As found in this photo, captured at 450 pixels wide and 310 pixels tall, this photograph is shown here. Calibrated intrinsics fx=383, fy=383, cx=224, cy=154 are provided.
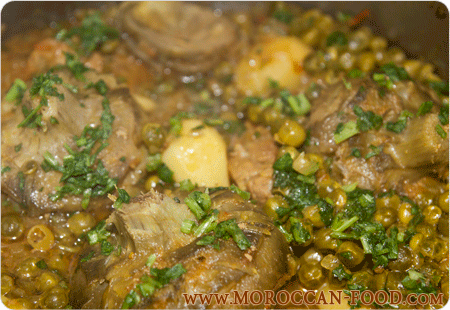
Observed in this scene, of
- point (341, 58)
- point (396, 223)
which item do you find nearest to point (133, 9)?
point (341, 58)

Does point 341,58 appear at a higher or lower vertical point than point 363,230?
higher

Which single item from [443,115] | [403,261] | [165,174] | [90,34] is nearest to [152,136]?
[165,174]

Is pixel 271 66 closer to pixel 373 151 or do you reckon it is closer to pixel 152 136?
pixel 373 151

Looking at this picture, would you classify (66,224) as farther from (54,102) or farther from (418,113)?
(418,113)

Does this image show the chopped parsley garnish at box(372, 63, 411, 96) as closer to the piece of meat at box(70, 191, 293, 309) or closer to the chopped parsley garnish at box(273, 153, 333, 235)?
the chopped parsley garnish at box(273, 153, 333, 235)

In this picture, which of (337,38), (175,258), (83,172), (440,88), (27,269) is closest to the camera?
(175,258)

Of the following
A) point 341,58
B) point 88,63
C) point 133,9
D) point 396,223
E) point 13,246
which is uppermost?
point 133,9

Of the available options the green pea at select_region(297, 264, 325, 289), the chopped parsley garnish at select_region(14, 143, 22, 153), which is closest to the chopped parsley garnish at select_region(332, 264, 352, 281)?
the green pea at select_region(297, 264, 325, 289)
